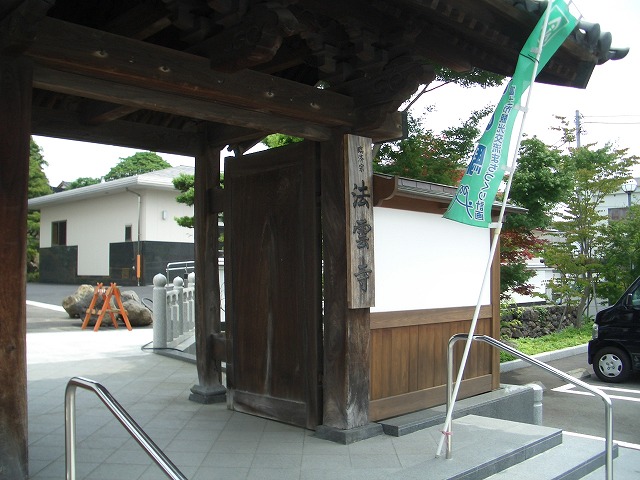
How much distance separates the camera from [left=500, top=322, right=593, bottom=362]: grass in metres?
13.1

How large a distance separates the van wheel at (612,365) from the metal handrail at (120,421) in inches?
387

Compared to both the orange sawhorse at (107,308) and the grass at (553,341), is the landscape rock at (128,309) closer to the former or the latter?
the orange sawhorse at (107,308)

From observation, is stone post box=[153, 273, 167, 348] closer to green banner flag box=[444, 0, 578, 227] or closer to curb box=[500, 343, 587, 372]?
curb box=[500, 343, 587, 372]

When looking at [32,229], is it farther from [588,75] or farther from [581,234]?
[588,75]

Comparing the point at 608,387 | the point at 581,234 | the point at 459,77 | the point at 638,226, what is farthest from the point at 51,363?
the point at 638,226

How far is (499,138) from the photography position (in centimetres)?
466

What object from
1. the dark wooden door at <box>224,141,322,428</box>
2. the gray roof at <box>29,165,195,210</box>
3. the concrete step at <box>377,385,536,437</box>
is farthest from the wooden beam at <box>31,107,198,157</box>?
the gray roof at <box>29,165,195,210</box>

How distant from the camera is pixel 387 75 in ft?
16.8

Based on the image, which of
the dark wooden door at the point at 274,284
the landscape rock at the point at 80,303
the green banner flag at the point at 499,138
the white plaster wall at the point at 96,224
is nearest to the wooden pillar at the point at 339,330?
the dark wooden door at the point at 274,284

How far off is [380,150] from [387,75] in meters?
5.47

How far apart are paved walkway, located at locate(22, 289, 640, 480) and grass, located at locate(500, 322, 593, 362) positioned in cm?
701

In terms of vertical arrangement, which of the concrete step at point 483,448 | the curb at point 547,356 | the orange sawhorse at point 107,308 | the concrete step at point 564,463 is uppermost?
the orange sawhorse at point 107,308

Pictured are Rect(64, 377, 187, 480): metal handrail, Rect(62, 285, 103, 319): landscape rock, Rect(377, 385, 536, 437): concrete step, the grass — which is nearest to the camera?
Rect(64, 377, 187, 480): metal handrail

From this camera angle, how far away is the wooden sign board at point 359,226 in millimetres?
5227
